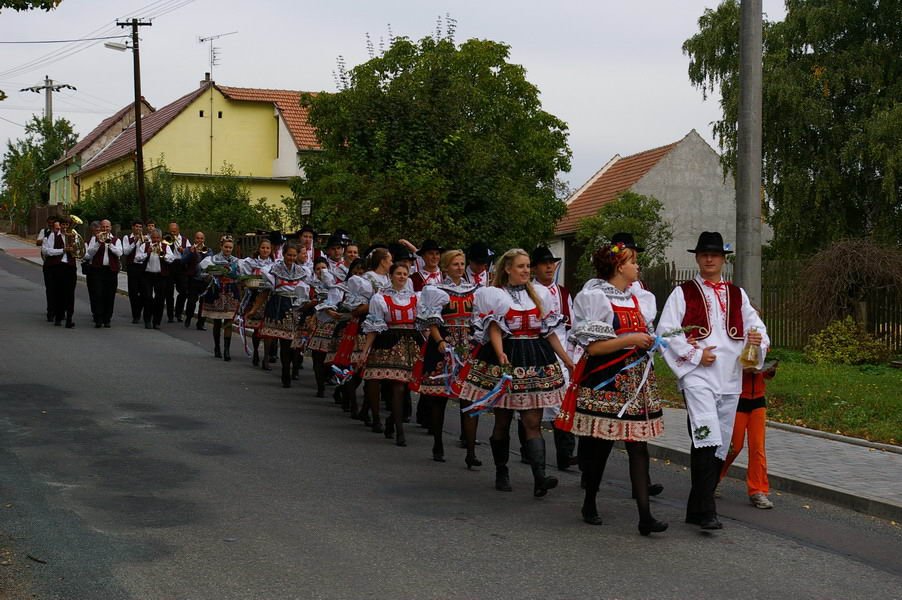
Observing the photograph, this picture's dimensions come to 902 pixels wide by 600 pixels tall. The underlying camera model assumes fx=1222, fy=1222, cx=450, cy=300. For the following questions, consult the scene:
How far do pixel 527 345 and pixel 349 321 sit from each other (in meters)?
4.20

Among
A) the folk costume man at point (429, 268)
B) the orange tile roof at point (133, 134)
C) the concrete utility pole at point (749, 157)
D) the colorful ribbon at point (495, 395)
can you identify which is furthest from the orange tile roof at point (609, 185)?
the colorful ribbon at point (495, 395)

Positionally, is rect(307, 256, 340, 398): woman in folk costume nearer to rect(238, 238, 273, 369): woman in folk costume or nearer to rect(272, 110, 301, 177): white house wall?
rect(238, 238, 273, 369): woman in folk costume

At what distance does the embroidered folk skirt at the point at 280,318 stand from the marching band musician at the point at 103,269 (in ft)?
22.9

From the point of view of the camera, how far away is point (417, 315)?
11.3 meters

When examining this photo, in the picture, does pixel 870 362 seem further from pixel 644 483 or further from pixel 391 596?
pixel 391 596

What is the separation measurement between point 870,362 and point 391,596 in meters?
14.5

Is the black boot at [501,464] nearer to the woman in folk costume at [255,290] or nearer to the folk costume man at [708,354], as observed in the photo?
the folk costume man at [708,354]

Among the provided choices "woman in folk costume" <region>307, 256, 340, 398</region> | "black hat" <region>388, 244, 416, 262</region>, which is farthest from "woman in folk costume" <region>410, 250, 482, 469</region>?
"woman in folk costume" <region>307, 256, 340, 398</region>

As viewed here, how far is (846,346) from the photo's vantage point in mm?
19188

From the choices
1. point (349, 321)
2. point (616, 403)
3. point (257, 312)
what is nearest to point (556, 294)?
point (616, 403)

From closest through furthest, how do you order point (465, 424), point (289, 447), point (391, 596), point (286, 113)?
point (391, 596), point (465, 424), point (289, 447), point (286, 113)

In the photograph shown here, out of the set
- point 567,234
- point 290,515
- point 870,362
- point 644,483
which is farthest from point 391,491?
point 567,234

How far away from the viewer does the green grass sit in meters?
12.7

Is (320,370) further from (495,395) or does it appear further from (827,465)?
(827,465)
